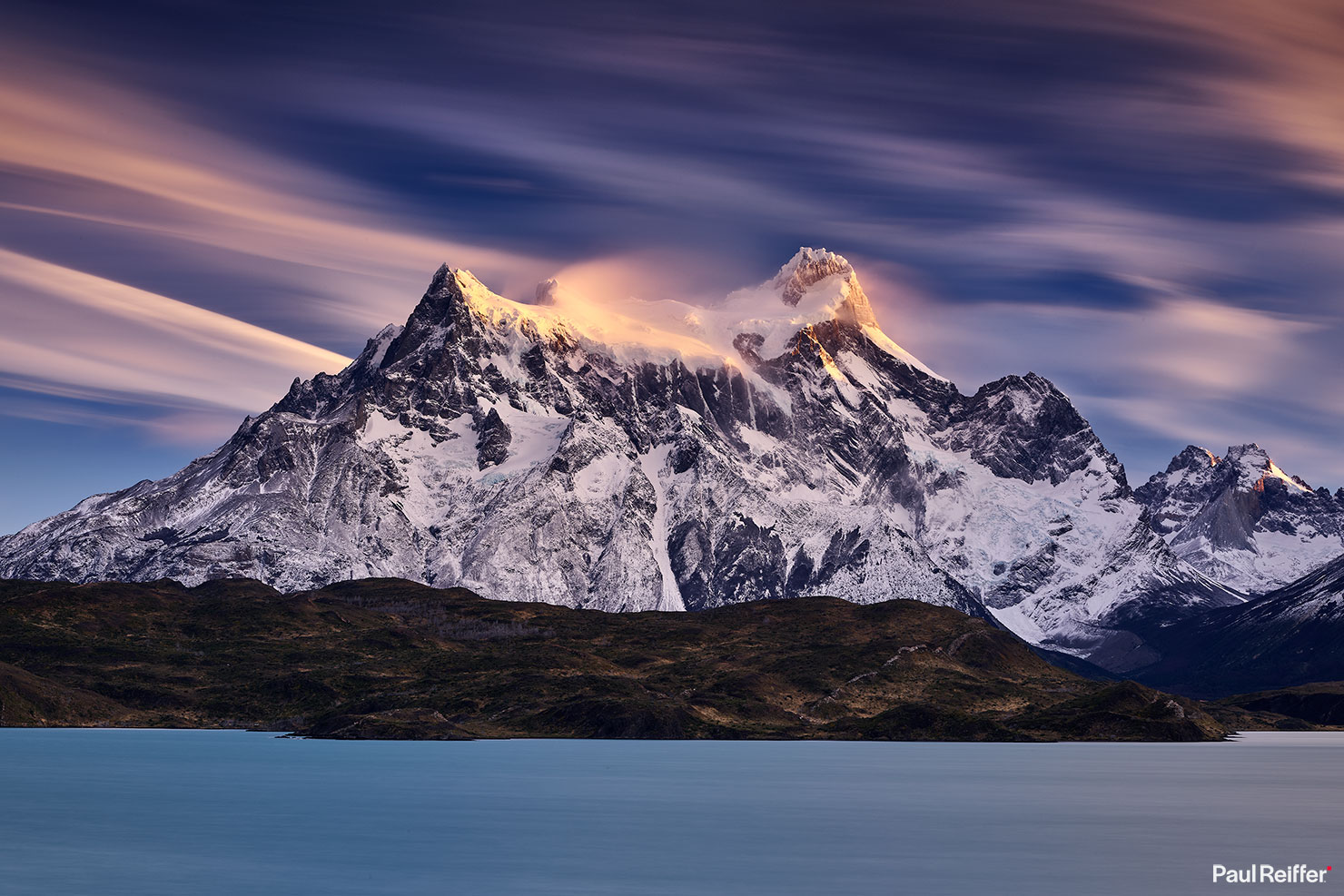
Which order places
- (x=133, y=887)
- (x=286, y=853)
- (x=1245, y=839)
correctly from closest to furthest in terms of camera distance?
(x=133, y=887) < (x=286, y=853) < (x=1245, y=839)

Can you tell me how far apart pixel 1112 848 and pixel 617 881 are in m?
39.9

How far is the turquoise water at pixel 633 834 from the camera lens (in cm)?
9581

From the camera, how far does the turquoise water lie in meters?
95.8

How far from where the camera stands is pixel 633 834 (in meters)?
123

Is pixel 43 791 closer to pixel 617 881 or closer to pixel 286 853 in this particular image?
pixel 286 853

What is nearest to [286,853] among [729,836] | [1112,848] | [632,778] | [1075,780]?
[729,836]

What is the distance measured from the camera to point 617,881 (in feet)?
315

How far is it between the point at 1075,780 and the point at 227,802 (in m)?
104

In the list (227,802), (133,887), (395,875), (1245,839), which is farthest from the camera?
(227,802)

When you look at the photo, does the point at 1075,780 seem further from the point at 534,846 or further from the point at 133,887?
the point at 133,887

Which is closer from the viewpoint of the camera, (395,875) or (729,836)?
(395,875)

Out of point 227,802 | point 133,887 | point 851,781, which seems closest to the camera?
point 133,887

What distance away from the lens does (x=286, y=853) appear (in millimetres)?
108938

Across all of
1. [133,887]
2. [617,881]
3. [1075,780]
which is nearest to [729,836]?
[617,881]
